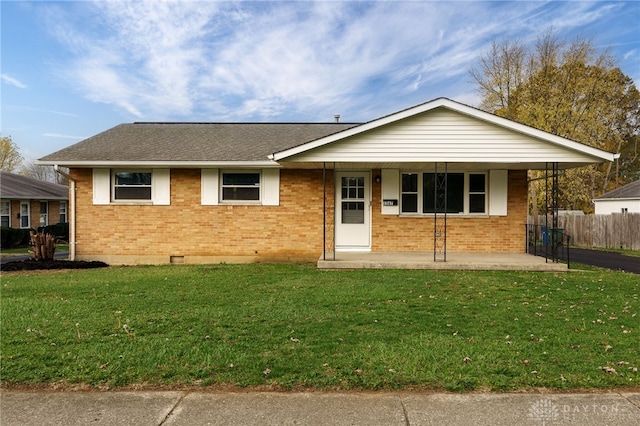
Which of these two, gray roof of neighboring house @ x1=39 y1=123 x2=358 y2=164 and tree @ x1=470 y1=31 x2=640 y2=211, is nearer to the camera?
gray roof of neighboring house @ x1=39 y1=123 x2=358 y2=164

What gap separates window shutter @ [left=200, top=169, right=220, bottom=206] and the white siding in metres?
2.99

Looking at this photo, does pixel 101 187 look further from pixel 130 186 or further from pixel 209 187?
pixel 209 187

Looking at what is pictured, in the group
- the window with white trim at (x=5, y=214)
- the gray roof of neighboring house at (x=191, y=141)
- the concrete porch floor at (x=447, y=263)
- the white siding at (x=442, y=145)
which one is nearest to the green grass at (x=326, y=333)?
the concrete porch floor at (x=447, y=263)

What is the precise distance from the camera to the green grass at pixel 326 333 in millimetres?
3910

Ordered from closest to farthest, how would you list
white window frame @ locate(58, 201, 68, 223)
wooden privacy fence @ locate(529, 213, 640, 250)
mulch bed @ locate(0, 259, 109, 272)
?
mulch bed @ locate(0, 259, 109, 272)
wooden privacy fence @ locate(529, 213, 640, 250)
white window frame @ locate(58, 201, 68, 223)

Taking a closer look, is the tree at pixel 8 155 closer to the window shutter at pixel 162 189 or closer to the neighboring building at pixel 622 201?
the window shutter at pixel 162 189

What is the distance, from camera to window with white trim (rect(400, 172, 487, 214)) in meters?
12.5

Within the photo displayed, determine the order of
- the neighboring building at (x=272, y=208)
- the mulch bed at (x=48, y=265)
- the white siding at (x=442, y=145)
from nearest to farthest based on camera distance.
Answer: the white siding at (x=442, y=145), the mulch bed at (x=48, y=265), the neighboring building at (x=272, y=208)

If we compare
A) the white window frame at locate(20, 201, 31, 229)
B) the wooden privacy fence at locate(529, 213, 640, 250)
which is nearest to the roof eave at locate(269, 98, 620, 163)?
the wooden privacy fence at locate(529, 213, 640, 250)

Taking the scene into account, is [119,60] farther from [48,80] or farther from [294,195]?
[294,195]

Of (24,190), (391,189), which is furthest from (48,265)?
(24,190)

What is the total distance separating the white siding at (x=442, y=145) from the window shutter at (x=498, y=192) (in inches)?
81.0

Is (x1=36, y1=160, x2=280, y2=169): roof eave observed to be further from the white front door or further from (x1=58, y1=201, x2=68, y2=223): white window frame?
(x1=58, y1=201, x2=68, y2=223): white window frame

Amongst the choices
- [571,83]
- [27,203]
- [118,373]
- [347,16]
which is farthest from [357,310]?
[571,83]
